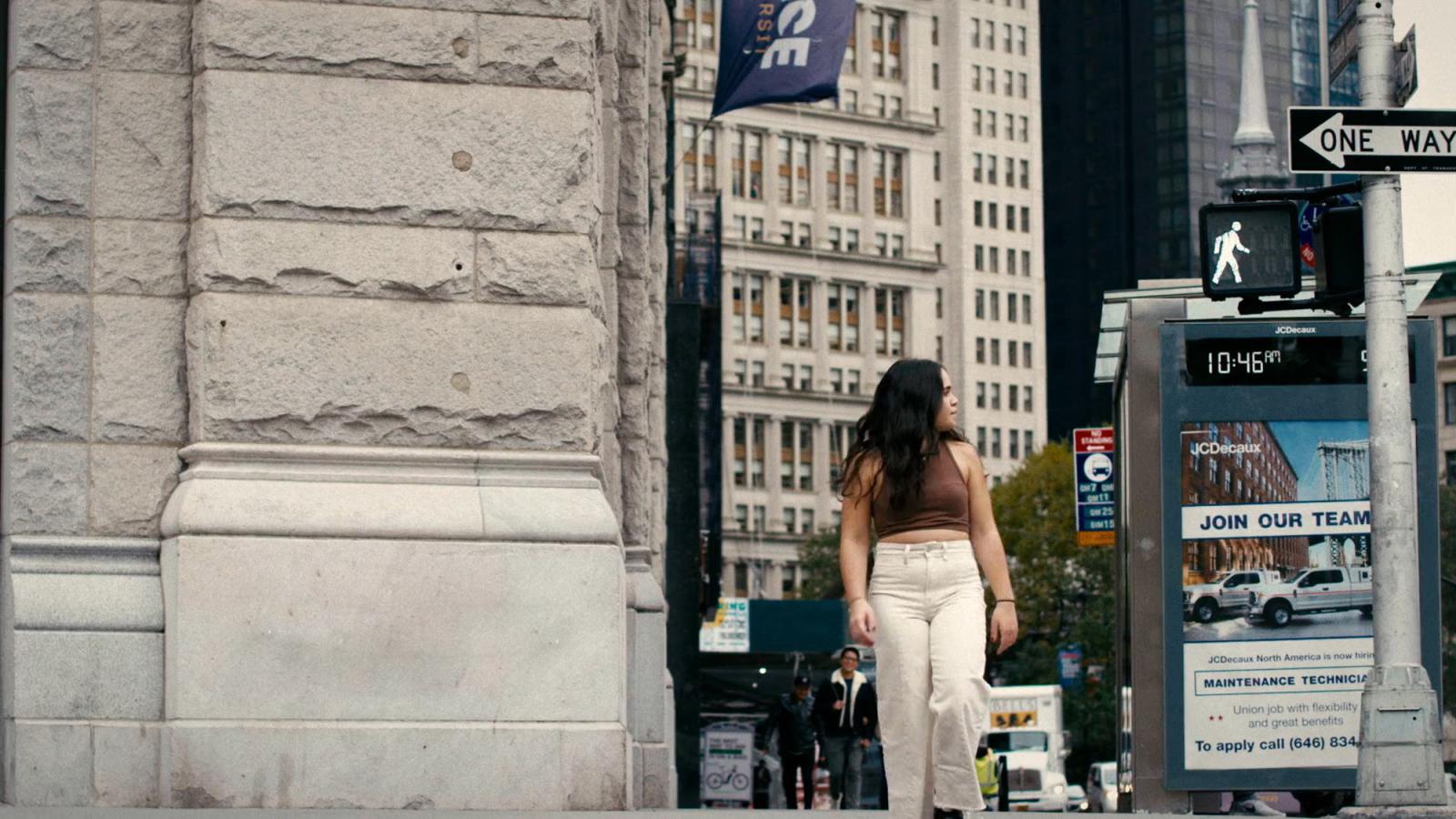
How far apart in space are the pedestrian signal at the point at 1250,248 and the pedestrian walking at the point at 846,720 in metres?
11.6

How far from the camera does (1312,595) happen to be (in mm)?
16125

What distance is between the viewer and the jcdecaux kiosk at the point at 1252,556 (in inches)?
632

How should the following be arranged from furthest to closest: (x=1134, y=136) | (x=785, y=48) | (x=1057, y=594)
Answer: (x=1134, y=136)
(x=1057, y=594)
(x=785, y=48)

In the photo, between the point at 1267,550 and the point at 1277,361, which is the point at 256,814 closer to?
the point at 1267,550

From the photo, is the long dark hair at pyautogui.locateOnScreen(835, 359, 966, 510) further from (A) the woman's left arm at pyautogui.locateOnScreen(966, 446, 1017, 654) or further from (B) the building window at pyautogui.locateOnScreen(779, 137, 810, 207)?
(B) the building window at pyautogui.locateOnScreen(779, 137, 810, 207)

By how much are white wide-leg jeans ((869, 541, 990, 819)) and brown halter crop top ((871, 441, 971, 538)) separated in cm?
9

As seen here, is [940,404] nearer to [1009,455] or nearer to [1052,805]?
[1052,805]

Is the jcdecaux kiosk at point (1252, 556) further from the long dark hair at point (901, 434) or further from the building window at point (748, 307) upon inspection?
the building window at point (748, 307)

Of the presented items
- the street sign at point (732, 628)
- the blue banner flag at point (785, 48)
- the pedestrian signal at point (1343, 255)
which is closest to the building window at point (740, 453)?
the street sign at point (732, 628)

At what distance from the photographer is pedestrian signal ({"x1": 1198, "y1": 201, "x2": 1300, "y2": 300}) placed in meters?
13.5

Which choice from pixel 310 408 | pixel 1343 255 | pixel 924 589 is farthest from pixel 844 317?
pixel 924 589

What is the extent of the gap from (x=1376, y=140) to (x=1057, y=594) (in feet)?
296

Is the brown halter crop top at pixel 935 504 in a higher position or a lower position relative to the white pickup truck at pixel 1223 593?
higher

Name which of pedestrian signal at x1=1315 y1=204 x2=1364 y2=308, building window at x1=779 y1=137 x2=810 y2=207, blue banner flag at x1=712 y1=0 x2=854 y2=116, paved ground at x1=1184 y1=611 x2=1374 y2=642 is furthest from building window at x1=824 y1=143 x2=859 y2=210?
pedestrian signal at x1=1315 y1=204 x2=1364 y2=308
